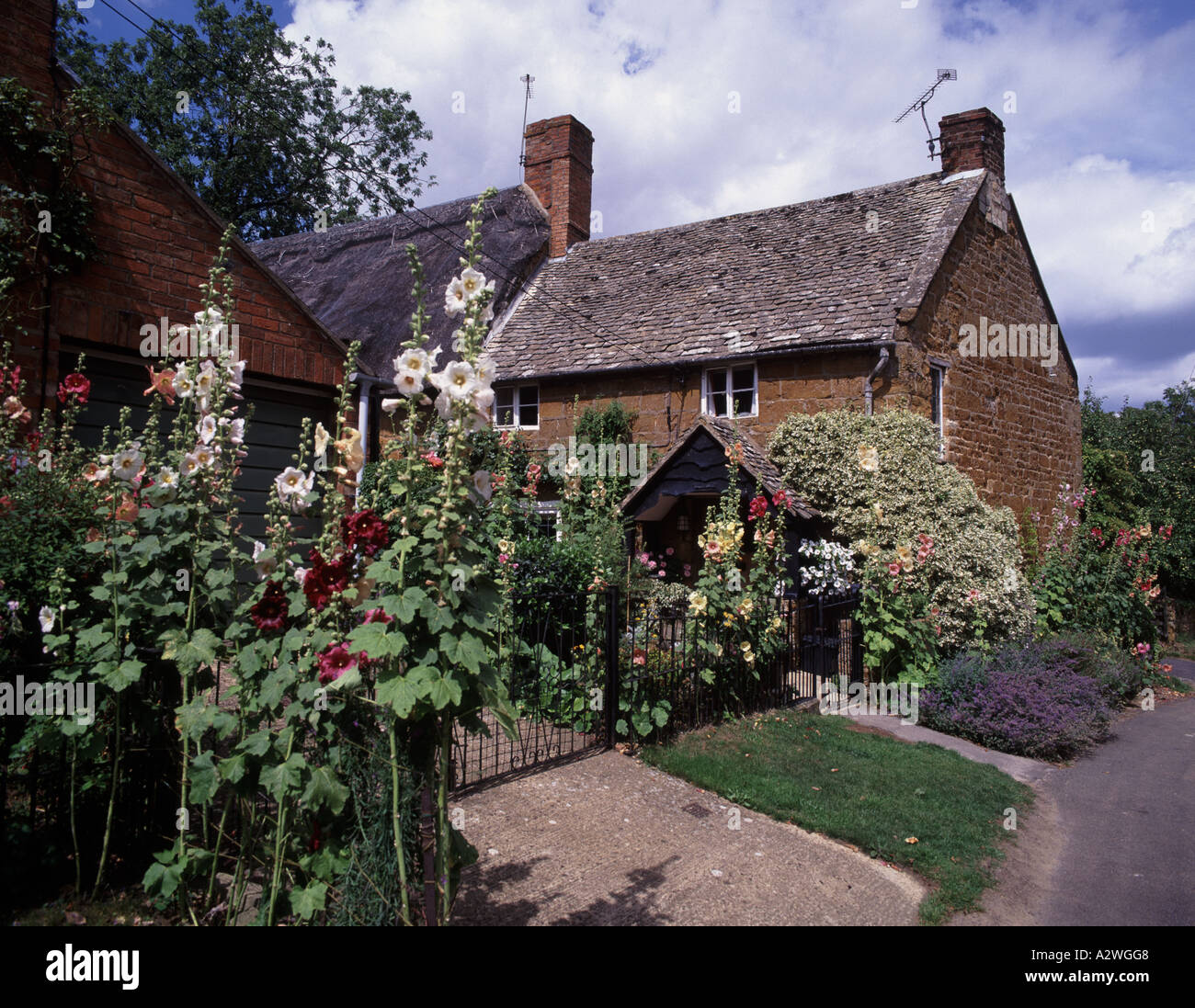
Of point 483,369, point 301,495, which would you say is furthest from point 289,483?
point 483,369

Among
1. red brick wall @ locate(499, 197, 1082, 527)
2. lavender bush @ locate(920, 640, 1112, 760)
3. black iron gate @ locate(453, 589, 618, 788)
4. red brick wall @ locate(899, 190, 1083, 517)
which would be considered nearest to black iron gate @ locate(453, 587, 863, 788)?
black iron gate @ locate(453, 589, 618, 788)

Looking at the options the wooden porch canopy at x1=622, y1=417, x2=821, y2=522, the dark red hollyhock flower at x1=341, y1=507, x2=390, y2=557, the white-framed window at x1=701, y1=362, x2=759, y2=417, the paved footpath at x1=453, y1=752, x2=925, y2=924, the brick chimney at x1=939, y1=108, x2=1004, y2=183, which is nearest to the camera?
the dark red hollyhock flower at x1=341, y1=507, x2=390, y2=557

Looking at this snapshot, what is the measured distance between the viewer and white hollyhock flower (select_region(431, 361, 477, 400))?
256cm

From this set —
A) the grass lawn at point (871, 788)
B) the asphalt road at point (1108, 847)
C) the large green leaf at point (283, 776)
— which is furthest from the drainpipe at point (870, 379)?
the large green leaf at point (283, 776)

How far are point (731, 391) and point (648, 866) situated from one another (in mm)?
9437

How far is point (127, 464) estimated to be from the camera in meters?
3.08

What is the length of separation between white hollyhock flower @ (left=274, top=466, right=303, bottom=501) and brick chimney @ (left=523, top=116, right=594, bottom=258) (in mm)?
15848

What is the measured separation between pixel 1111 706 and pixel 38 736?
11.5 metres

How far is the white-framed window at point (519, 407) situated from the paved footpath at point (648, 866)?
32.9 feet

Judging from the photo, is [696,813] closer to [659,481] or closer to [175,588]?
[175,588]

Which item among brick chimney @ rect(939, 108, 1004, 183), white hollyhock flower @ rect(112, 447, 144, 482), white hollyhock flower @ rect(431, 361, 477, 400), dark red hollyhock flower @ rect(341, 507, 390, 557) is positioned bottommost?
dark red hollyhock flower @ rect(341, 507, 390, 557)

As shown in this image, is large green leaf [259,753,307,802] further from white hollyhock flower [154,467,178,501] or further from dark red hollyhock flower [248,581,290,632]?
white hollyhock flower [154,467,178,501]

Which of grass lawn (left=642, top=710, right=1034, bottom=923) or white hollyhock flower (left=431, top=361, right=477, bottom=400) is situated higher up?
white hollyhock flower (left=431, top=361, right=477, bottom=400)
